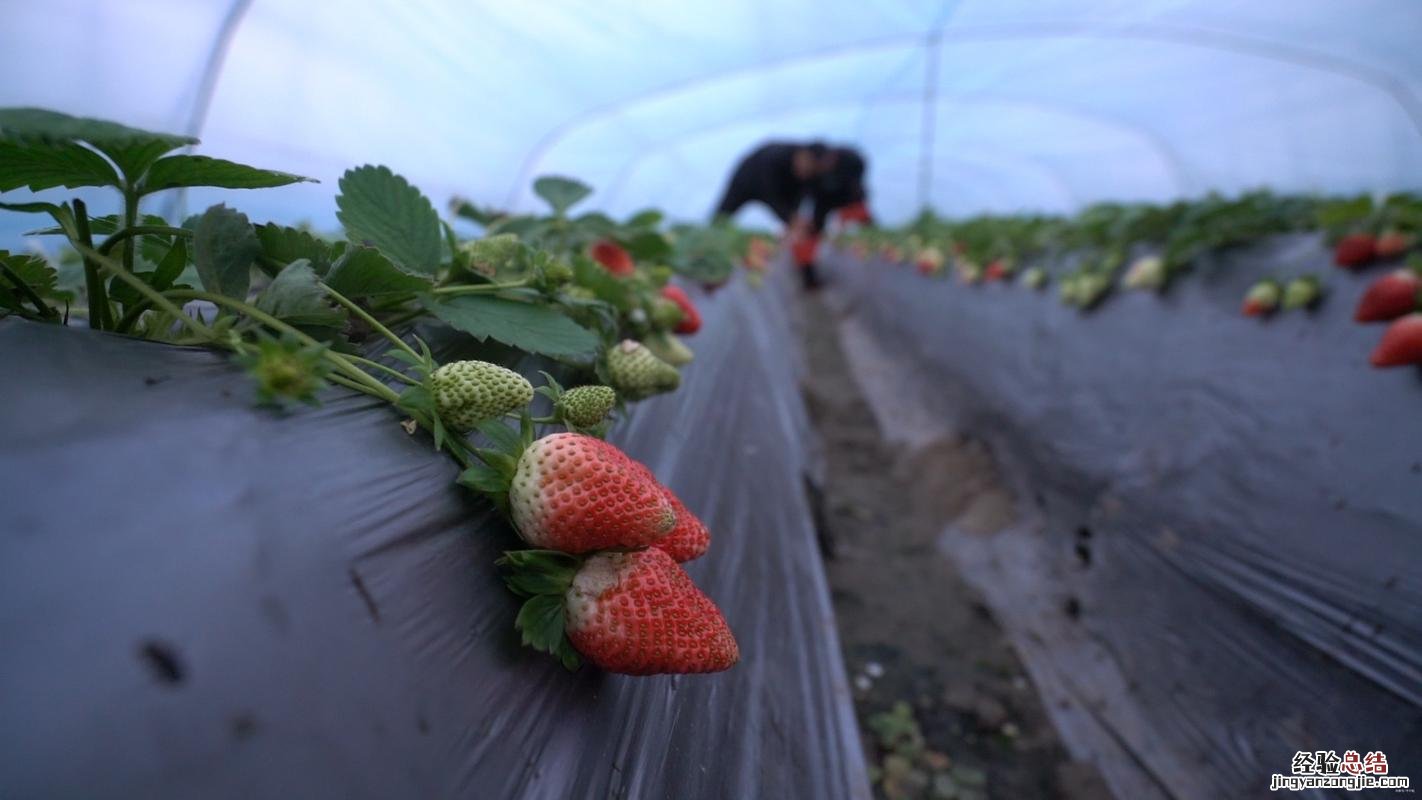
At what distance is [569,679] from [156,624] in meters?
0.32

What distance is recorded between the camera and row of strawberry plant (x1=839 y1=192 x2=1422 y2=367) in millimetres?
1670

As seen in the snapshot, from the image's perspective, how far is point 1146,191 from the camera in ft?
30.4

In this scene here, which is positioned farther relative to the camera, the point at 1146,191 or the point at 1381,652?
the point at 1146,191

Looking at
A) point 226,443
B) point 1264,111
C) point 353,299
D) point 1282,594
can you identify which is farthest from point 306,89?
point 1264,111

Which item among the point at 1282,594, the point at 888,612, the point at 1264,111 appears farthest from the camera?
the point at 1264,111

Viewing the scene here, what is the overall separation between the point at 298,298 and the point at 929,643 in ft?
6.72

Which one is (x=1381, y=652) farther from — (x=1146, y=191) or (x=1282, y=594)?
(x=1146, y=191)

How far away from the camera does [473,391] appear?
596 millimetres

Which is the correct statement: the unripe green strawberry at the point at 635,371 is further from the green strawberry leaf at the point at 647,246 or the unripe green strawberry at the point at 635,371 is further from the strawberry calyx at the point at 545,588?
the green strawberry leaf at the point at 647,246

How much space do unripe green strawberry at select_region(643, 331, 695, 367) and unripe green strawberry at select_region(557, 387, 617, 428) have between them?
494mm

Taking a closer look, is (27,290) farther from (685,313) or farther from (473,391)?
(685,313)

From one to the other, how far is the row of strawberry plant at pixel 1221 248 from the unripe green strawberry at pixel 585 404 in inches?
68.4

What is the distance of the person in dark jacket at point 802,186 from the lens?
27.8ft

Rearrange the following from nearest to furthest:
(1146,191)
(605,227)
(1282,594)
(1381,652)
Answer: (1381,652)
(605,227)
(1282,594)
(1146,191)
